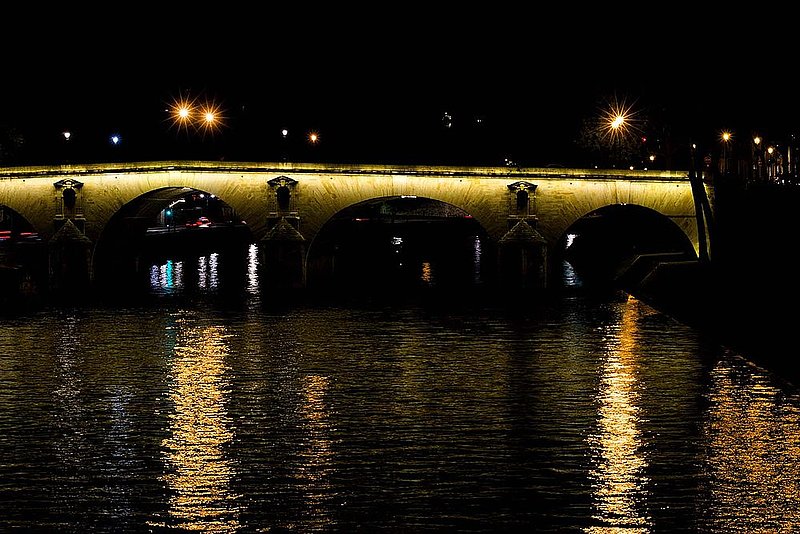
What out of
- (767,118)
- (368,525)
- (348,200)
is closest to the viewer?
(368,525)

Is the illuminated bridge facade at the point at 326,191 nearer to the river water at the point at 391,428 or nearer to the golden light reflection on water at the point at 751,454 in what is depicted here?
the river water at the point at 391,428

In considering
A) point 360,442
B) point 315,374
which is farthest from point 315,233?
point 360,442

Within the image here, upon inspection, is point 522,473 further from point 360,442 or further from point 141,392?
point 141,392

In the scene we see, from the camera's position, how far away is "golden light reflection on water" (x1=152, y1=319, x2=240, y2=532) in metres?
27.4

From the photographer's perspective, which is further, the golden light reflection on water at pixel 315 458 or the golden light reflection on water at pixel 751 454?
the golden light reflection on water at pixel 315 458

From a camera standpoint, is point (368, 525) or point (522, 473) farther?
point (522, 473)

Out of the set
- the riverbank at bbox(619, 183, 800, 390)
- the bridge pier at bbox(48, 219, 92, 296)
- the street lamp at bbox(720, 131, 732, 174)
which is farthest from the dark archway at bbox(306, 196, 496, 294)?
the street lamp at bbox(720, 131, 732, 174)

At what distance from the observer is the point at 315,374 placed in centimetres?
4356

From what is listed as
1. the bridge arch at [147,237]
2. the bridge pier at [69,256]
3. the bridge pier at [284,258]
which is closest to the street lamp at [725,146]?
the bridge pier at [284,258]

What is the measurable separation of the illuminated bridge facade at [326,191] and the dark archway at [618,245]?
250cm

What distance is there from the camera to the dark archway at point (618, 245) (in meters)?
75.9

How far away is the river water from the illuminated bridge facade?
18703mm

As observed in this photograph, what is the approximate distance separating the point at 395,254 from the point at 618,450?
68199 mm

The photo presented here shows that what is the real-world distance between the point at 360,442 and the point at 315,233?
146ft
